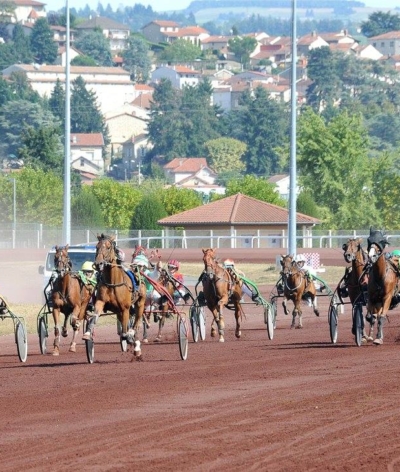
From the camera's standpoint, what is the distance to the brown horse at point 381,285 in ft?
74.9

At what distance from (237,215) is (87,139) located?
114m

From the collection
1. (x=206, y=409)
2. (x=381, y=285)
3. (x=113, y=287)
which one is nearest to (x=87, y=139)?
(x=381, y=285)

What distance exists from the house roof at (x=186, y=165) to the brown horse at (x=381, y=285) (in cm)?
14872

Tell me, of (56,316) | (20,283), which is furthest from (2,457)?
(20,283)

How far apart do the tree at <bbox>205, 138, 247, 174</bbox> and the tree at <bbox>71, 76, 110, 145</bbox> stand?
59.5 ft

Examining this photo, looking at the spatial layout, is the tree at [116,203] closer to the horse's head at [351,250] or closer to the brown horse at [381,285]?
the horse's head at [351,250]

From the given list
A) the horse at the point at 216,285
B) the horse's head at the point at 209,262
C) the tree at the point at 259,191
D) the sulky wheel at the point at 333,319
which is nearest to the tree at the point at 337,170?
the tree at the point at 259,191

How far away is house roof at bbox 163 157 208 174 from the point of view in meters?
174

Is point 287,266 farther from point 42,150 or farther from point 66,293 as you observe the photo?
point 42,150

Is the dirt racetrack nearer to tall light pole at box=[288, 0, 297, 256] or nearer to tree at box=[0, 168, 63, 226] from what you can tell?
tall light pole at box=[288, 0, 297, 256]

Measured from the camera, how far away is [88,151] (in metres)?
186

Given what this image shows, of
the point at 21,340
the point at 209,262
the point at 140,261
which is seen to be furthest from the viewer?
the point at 209,262

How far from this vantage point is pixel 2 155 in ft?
540

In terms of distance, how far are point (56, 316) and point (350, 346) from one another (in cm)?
471
